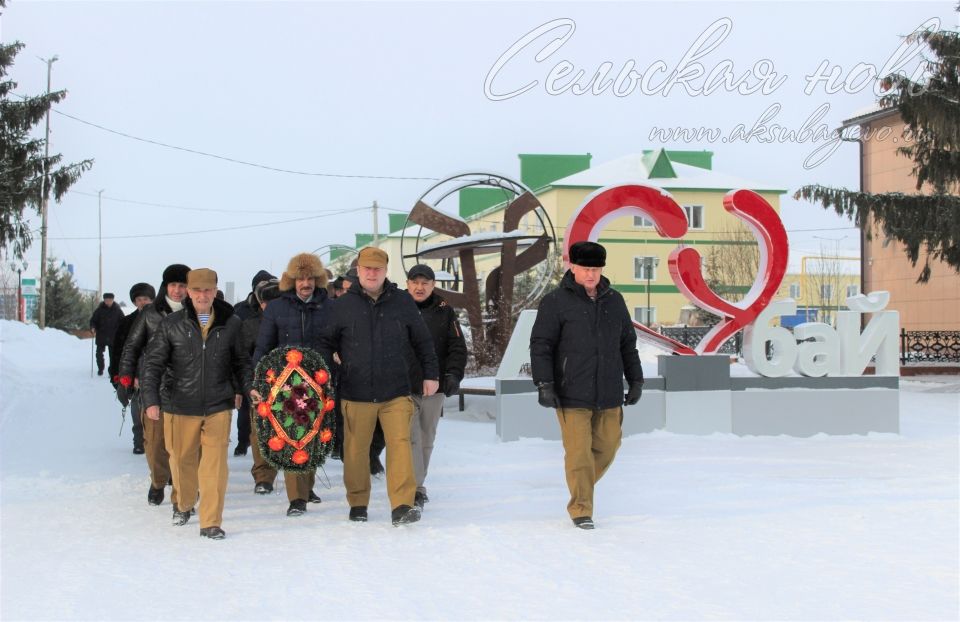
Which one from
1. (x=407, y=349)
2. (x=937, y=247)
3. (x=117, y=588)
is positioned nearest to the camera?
(x=117, y=588)

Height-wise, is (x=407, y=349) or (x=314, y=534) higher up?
(x=407, y=349)

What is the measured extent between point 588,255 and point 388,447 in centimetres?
197

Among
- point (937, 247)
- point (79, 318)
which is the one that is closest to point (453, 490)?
point (937, 247)

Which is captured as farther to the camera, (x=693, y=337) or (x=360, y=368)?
(x=693, y=337)

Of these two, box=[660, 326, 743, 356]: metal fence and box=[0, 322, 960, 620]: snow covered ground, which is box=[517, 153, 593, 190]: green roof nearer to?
box=[660, 326, 743, 356]: metal fence

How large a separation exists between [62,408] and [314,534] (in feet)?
33.7

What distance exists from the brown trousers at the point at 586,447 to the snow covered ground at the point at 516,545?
0.76ft

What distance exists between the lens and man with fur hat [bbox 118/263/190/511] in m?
7.18

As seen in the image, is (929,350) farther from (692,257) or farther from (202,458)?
(202,458)

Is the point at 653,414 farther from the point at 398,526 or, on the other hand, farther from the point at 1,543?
the point at 1,543

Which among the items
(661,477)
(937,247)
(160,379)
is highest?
(937,247)

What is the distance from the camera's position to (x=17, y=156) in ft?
61.8

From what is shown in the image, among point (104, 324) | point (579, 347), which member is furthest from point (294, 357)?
point (104, 324)

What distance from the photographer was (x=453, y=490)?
8.13 m
